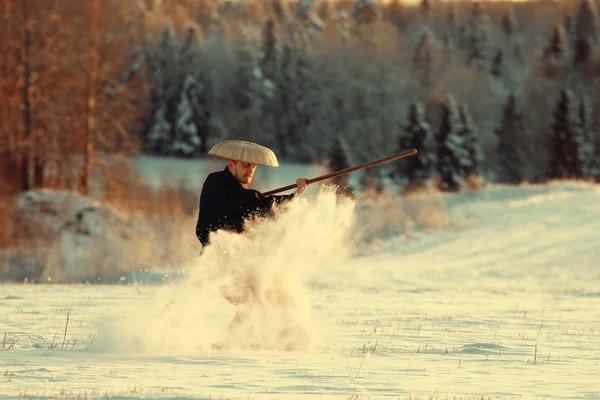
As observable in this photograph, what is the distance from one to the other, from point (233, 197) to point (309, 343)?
5.67 ft

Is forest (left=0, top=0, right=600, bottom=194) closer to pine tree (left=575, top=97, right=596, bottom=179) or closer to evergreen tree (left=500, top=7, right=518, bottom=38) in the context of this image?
pine tree (left=575, top=97, right=596, bottom=179)

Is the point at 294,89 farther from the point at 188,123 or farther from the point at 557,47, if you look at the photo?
the point at 557,47

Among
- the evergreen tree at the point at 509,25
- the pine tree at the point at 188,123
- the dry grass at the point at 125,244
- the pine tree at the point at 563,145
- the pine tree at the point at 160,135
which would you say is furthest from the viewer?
the evergreen tree at the point at 509,25

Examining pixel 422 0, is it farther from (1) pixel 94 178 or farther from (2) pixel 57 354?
(2) pixel 57 354

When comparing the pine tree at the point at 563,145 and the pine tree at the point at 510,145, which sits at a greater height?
the pine tree at the point at 563,145

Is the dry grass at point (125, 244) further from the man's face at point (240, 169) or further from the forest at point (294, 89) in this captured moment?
the man's face at point (240, 169)

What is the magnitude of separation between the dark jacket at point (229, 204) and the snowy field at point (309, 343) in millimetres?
162

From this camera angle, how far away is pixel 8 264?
28.4 metres

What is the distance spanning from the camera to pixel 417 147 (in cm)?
7600

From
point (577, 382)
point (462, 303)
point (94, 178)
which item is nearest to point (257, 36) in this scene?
point (94, 178)

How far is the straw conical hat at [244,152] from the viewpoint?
9.52m

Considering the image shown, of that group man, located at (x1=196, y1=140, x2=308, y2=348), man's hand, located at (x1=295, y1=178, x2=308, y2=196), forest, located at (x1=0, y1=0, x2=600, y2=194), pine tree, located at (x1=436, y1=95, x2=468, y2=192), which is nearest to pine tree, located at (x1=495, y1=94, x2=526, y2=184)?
forest, located at (x1=0, y1=0, x2=600, y2=194)

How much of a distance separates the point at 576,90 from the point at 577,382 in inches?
4020

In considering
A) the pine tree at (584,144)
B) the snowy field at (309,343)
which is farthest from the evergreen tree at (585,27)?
the snowy field at (309,343)
